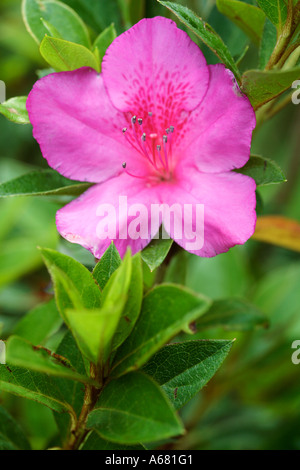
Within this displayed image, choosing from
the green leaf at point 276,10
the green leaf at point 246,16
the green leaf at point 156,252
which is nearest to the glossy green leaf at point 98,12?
the green leaf at point 246,16

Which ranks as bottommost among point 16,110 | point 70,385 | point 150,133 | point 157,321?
point 70,385

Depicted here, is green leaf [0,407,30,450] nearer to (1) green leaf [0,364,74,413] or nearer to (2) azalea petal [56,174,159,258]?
(1) green leaf [0,364,74,413]

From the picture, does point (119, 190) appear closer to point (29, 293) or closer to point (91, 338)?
point (91, 338)

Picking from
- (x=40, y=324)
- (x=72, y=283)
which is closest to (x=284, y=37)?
(x=72, y=283)

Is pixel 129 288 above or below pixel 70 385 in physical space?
above

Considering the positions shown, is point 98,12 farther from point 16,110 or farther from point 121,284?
point 121,284

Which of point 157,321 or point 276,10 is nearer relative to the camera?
point 157,321

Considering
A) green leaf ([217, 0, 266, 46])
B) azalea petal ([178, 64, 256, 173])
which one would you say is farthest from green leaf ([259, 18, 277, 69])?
azalea petal ([178, 64, 256, 173])
